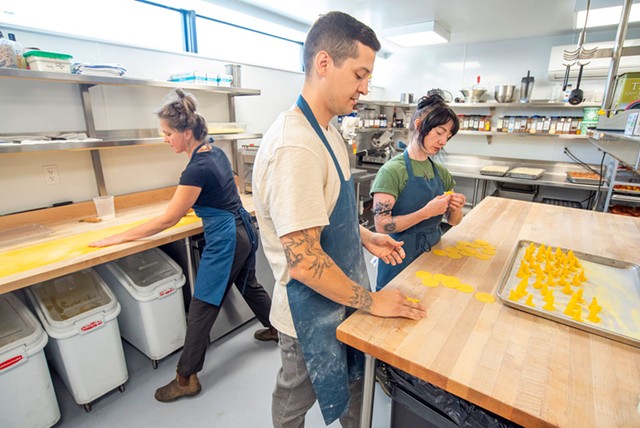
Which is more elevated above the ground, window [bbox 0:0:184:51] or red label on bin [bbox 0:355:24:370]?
window [bbox 0:0:184:51]

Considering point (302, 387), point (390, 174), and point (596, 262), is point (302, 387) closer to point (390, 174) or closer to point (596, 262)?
point (390, 174)

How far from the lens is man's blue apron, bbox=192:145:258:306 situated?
172cm

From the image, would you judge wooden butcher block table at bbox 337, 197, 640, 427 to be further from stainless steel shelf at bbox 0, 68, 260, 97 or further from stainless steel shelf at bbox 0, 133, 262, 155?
stainless steel shelf at bbox 0, 68, 260, 97

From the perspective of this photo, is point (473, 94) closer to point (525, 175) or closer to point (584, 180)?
point (525, 175)

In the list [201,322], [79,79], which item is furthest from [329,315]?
[79,79]

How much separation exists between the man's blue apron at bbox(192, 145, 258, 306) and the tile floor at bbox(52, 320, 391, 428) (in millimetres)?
508

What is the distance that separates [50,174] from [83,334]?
1030 mm

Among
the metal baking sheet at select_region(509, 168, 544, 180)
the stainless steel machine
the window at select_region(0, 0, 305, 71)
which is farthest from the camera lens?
the metal baking sheet at select_region(509, 168, 544, 180)

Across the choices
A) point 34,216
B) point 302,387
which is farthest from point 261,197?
point 34,216

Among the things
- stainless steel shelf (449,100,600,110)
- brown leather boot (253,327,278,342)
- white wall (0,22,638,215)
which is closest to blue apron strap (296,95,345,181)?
brown leather boot (253,327,278,342)

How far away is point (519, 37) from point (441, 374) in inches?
189

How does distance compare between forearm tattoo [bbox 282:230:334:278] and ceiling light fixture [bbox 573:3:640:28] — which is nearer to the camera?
forearm tattoo [bbox 282:230:334:278]

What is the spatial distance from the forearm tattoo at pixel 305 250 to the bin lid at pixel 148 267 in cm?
135

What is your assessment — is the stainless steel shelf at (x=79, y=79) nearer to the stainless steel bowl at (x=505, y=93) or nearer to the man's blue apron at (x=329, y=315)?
the man's blue apron at (x=329, y=315)
